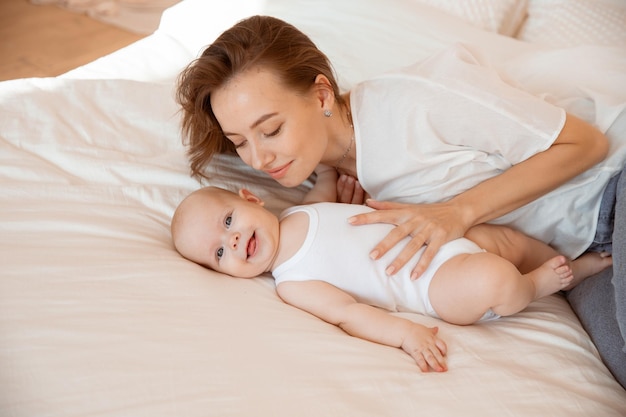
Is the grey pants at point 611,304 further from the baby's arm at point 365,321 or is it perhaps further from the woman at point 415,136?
the baby's arm at point 365,321

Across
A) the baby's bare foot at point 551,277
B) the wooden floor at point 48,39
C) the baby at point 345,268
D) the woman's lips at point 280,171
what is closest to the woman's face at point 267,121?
the woman's lips at point 280,171

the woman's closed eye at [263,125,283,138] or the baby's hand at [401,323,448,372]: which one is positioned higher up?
the woman's closed eye at [263,125,283,138]

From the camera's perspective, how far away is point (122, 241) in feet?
4.43

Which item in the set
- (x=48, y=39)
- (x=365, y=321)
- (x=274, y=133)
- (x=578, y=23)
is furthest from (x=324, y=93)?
(x=48, y=39)

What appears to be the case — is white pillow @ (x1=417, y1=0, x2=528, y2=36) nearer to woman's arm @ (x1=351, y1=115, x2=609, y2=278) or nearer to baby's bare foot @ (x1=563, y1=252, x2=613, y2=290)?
woman's arm @ (x1=351, y1=115, x2=609, y2=278)

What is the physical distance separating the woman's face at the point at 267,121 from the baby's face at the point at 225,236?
0.38 ft

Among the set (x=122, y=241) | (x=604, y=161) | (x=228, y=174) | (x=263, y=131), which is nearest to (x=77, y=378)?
(x=122, y=241)

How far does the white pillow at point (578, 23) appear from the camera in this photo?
2.15 meters

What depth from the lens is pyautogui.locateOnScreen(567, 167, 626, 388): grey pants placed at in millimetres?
1240

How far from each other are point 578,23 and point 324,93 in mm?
1141

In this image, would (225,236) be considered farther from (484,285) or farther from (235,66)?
(484,285)

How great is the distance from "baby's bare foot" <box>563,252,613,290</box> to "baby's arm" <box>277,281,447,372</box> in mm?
475

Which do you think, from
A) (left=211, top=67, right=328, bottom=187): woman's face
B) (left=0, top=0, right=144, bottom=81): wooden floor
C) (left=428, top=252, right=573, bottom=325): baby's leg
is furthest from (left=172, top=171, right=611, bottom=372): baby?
(left=0, top=0, right=144, bottom=81): wooden floor

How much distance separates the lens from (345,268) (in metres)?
1.40
